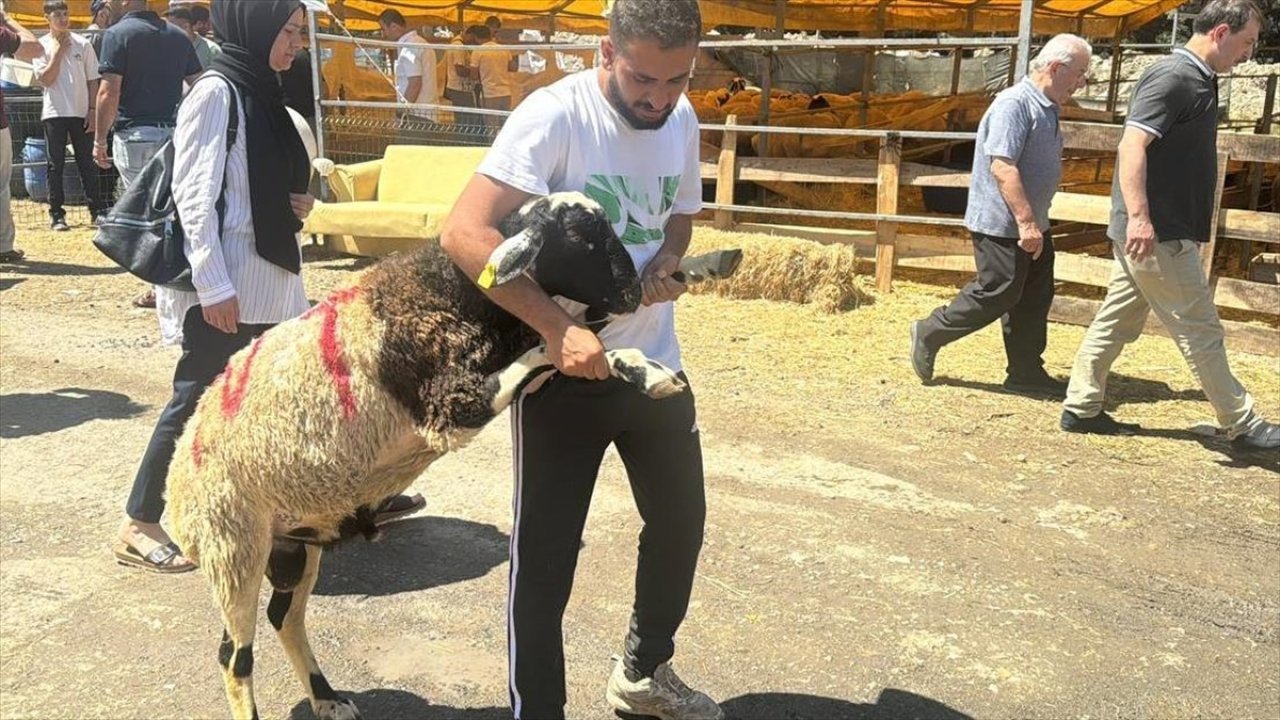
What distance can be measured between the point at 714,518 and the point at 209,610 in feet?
6.98

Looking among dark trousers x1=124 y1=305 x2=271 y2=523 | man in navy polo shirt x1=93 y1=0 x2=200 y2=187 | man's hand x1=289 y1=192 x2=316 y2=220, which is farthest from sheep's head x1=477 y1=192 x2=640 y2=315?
man in navy polo shirt x1=93 y1=0 x2=200 y2=187

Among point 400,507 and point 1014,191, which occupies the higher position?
point 1014,191

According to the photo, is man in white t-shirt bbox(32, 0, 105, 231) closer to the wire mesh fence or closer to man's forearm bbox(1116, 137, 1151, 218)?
the wire mesh fence

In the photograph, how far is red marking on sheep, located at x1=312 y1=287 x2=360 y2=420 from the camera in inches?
105

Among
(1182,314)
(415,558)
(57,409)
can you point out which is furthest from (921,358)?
(57,409)

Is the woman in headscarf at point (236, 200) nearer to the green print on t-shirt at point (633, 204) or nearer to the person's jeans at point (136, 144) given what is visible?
the green print on t-shirt at point (633, 204)

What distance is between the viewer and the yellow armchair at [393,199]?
34.1 ft

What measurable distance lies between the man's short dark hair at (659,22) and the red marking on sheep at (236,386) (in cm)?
132

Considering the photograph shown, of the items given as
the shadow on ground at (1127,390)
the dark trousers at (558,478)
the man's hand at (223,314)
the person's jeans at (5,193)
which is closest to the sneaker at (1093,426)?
the shadow on ground at (1127,390)

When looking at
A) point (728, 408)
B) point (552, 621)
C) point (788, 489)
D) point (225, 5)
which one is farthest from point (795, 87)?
point (552, 621)

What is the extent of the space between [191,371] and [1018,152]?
479 centimetres

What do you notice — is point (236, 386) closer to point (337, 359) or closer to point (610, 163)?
point (337, 359)

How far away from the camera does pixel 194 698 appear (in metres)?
3.43

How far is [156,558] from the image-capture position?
4.19m
